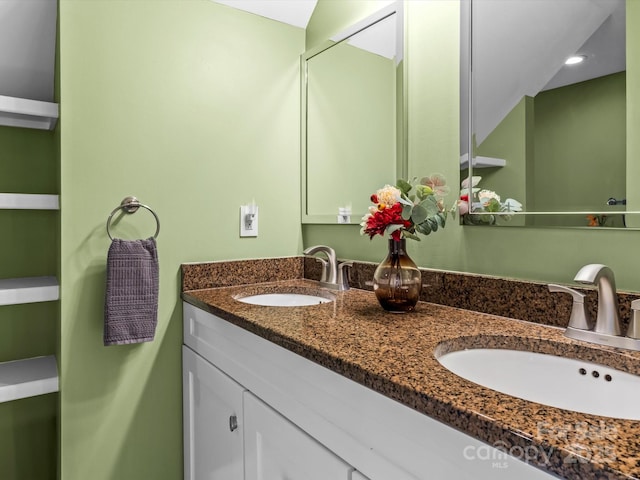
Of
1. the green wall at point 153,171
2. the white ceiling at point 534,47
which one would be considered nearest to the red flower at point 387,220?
the white ceiling at point 534,47

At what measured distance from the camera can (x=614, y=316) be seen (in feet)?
2.84

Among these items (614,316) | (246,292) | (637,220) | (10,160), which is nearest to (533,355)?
(614,316)

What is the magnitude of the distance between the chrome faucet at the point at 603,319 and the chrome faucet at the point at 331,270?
80 cm

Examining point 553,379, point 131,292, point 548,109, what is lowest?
point 553,379

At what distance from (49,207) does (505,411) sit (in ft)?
4.59

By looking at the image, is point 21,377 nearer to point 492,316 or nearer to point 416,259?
point 416,259

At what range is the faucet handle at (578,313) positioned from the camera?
907 mm

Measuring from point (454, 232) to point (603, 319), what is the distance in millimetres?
→ 476

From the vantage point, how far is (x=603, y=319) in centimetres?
87

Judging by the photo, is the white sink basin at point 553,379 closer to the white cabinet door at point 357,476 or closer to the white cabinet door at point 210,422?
the white cabinet door at point 357,476

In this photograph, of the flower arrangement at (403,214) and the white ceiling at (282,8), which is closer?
the flower arrangement at (403,214)

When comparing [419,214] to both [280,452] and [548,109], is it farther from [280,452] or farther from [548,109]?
[280,452]

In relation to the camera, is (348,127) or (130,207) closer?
(130,207)

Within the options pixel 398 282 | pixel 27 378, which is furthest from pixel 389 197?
pixel 27 378
